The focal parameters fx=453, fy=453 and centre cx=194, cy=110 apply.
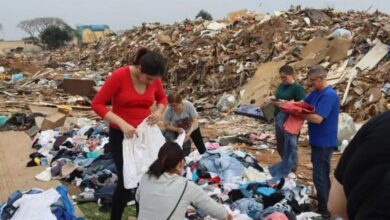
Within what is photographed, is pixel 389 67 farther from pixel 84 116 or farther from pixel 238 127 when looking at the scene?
pixel 84 116

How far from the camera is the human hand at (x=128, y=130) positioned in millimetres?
3896

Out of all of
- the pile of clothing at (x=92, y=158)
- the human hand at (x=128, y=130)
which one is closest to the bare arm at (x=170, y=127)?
the pile of clothing at (x=92, y=158)

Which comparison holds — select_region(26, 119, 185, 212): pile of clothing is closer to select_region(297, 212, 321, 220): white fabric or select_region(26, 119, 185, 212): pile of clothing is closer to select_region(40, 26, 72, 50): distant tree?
select_region(297, 212, 321, 220): white fabric

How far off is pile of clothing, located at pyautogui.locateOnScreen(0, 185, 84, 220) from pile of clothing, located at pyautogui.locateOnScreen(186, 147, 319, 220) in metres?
1.32

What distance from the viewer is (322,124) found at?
4.71 meters

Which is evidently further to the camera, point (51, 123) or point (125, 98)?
point (51, 123)

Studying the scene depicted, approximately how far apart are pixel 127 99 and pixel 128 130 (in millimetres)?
290

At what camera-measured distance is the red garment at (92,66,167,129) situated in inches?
155

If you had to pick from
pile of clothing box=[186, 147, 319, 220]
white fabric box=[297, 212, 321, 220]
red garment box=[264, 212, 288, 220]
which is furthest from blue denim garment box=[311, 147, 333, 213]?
red garment box=[264, 212, 288, 220]

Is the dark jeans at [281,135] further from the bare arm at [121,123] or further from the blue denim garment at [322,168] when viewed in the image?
the bare arm at [121,123]

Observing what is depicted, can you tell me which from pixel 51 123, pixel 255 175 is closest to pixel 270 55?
pixel 51 123

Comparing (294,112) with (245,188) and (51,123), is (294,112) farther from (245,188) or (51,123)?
(51,123)

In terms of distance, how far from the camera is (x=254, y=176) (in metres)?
6.04

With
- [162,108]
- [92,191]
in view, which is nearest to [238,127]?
[92,191]
